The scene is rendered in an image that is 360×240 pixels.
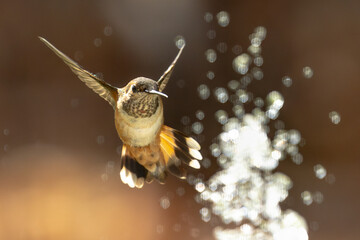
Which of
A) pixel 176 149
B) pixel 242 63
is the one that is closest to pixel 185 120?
pixel 242 63

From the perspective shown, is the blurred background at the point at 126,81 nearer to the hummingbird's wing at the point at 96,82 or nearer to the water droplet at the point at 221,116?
the water droplet at the point at 221,116

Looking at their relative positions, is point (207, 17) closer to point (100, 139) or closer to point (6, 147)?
point (100, 139)

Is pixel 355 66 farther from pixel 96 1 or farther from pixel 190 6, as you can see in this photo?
pixel 96 1

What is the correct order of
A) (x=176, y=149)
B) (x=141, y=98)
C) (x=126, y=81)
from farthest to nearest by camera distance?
(x=126, y=81), (x=176, y=149), (x=141, y=98)

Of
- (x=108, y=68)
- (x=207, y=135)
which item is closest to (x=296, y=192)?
(x=207, y=135)

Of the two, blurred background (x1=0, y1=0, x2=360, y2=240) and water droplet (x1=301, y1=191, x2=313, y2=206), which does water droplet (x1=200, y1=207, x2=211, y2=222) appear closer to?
blurred background (x1=0, y1=0, x2=360, y2=240)

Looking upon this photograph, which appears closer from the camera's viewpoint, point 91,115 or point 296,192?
point 91,115
